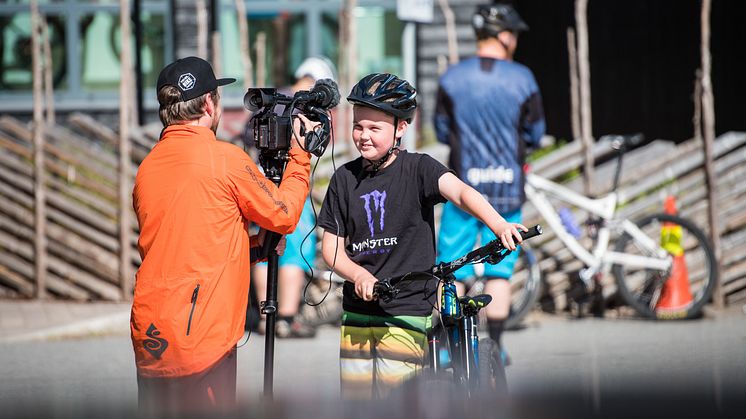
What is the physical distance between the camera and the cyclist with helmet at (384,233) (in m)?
4.02

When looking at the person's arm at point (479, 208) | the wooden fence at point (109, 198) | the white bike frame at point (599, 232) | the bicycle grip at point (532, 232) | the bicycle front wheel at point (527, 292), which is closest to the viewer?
the bicycle grip at point (532, 232)

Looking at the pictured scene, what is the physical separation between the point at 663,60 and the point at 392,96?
10732 mm

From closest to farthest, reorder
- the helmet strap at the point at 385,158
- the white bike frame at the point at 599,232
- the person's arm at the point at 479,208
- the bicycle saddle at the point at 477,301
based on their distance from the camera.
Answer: the person's arm at the point at 479,208, the bicycle saddle at the point at 477,301, the helmet strap at the point at 385,158, the white bike frame at the point at 599,232

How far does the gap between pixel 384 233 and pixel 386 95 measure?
0.49 m

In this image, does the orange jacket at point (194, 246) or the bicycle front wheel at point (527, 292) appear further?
the bicycle front wheel at point (527, 292)

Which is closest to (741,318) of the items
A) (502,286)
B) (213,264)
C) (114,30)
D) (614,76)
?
(502,286)

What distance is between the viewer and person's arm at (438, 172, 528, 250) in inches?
138

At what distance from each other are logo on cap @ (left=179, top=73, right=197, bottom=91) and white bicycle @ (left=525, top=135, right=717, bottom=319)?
488 centimetres

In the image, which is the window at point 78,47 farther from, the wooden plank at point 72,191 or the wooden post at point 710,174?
the wooden post at point 710,174

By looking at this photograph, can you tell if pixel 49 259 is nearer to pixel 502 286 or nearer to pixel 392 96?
pixel 502 286

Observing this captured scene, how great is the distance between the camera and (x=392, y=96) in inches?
159

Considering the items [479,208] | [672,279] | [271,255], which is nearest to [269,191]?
[271,255]

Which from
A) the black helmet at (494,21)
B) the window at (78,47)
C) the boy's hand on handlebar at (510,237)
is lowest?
the boy's hand on handlebar at (510,237)

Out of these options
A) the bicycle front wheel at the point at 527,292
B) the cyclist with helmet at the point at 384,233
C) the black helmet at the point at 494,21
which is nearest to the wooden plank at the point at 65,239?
the bicycle front wheel at the point at 527,292
